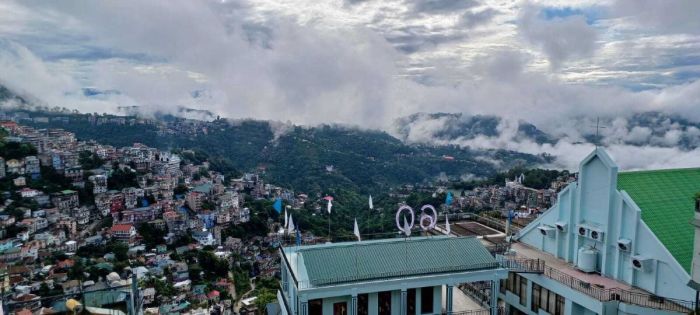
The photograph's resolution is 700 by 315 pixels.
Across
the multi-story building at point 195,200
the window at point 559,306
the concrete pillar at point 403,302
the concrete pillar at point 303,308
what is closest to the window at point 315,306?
the concrete pillar at point 303,308

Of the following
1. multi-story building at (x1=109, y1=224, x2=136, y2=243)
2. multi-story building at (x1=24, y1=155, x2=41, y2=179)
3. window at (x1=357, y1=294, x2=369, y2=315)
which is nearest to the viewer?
window at (x1=357, y1=294, x2=369, y2=315)

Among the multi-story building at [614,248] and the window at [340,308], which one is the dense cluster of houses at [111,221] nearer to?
the window at [340,308]

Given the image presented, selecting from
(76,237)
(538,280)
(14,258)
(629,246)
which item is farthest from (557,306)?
(76,237)

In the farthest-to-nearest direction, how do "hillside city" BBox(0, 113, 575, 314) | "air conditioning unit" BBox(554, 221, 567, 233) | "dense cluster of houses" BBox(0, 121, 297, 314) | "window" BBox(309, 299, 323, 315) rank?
"dense cluster of houses" BBox(0, 121, 297, 314), "hillside city" BBox(0, 113, 575, 314), "air conditioning unit" BBox(554, 221, 567, 233), "window" BBox(309, 299, 323, 315)

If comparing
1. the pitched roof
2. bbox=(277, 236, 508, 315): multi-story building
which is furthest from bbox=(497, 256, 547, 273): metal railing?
the pitched roof

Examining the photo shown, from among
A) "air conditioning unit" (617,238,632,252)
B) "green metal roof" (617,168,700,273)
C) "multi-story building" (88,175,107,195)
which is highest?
"green metal roof" (617,168,700,273)

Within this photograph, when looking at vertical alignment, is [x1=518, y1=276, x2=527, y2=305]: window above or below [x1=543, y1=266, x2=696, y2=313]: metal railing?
below

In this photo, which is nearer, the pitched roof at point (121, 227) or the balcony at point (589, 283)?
the balcony at point (589, 283)

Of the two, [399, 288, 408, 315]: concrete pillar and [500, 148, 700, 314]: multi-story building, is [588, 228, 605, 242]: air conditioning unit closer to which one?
[500, 148, 700, 314]: multi-story building
